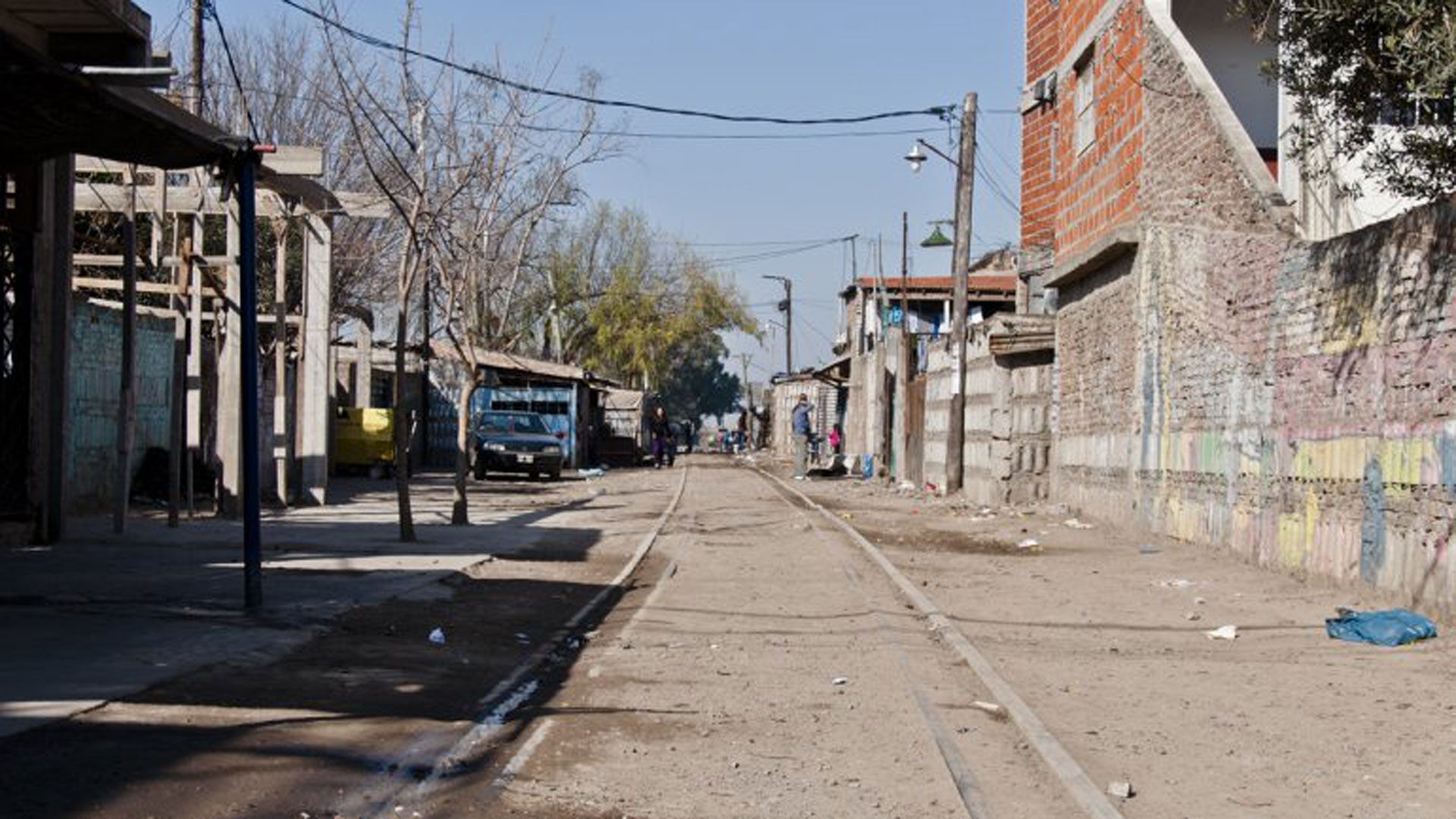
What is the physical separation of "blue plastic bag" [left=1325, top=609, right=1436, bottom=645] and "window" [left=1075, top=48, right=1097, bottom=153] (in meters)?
12.9

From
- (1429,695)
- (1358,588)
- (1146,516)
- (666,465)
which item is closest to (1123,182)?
(1146,516)

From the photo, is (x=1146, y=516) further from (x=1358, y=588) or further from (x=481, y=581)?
(x=481, y=581)

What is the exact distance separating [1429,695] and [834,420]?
174 ft

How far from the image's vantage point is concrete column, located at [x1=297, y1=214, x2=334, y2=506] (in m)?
22.3

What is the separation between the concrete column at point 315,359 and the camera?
22266 mm

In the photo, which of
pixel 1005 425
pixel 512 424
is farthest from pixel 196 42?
pixel 512 424

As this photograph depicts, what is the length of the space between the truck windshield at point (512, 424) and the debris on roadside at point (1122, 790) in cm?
3217

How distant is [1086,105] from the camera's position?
917 inches

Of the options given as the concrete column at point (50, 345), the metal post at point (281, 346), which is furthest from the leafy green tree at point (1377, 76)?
the metal post at point (281, 346)

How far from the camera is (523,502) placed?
2761cm

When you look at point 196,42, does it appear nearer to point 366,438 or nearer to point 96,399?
point 96,399

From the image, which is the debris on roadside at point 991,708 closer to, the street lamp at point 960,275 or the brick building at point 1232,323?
the brick building at point 1232,323

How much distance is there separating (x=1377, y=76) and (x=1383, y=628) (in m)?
3.81

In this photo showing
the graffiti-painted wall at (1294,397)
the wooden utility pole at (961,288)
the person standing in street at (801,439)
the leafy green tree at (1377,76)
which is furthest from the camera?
the person standing in street at (801,439)
